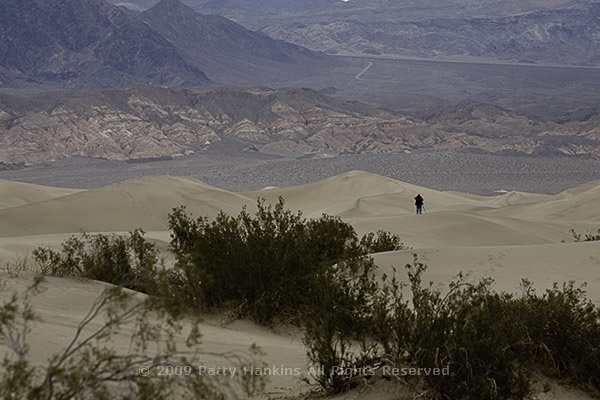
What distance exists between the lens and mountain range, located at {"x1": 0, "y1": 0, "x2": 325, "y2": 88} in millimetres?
141500

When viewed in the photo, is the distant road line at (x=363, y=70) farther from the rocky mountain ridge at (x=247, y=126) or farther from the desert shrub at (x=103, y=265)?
the desert shrub at (x=103, y=265)

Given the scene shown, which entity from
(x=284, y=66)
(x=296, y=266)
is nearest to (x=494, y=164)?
(x=296, y=266)

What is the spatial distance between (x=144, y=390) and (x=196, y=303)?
455 cm

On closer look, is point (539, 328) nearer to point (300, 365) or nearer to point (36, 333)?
point (300, 365)

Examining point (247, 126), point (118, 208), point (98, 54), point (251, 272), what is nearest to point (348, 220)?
point (118, 208)

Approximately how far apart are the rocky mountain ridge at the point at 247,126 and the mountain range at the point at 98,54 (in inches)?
2020

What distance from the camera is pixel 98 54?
5802 inches

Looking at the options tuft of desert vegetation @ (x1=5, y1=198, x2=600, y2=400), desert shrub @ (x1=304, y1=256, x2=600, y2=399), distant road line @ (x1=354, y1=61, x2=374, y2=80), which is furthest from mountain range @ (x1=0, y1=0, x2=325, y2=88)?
desert shrub @ (x1=304, y1=256, x2=600, y2=399)

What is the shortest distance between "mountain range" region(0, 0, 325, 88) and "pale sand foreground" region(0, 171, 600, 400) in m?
104

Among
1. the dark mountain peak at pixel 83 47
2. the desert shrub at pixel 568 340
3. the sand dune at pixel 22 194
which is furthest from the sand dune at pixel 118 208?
the dark mountain peak at pixel 83 47

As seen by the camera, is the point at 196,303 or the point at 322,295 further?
the point at 196,303

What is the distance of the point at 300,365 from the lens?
6855 mm

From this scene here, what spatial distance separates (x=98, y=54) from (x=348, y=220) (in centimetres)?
13244

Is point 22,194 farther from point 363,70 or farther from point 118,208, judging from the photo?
point 363,70
